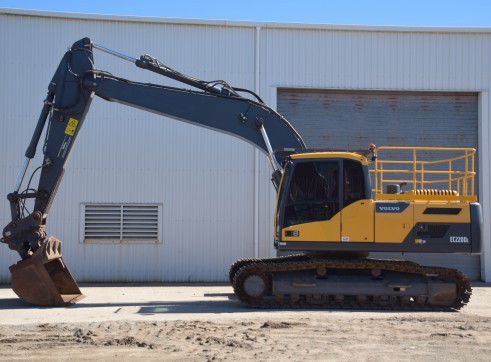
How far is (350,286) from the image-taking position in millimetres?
12266

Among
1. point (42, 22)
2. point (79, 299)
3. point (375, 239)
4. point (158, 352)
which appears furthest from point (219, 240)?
point (158, 352)

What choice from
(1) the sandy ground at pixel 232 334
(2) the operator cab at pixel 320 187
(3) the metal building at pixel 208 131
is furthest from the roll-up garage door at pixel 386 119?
(1) the sandy ground at pixel 232 334

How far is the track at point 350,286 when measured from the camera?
12.3 metres

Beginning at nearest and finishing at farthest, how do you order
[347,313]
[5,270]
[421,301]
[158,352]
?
[158,352]
[347,313]
[421,301]
[5,270]

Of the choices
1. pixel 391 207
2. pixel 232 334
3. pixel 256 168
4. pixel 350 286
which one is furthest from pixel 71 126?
pixel 391 207

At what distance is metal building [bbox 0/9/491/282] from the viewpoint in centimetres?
1789

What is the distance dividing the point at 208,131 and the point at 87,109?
5353 mm

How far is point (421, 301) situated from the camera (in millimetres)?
12391

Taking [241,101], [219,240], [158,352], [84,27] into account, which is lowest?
[158,352]

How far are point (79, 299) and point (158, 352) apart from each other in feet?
19.3

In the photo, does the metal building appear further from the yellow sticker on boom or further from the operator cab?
the operator cab

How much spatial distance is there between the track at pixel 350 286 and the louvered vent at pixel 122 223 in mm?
5993

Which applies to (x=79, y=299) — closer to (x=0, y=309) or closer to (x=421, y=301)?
(x=0, y=309)

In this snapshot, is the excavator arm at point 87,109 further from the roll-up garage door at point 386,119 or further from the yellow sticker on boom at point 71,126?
the roll-up garage door at point 386,119
